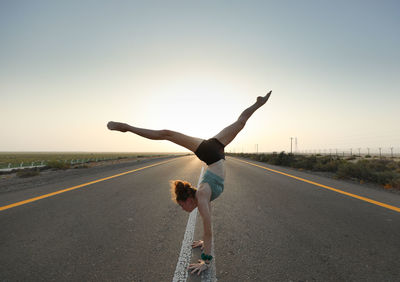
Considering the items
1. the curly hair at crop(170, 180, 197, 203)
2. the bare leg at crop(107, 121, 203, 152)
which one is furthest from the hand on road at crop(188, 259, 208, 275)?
the bare leg at crop(107, 121, 203, 152)

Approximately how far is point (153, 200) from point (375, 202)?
18.8 ft

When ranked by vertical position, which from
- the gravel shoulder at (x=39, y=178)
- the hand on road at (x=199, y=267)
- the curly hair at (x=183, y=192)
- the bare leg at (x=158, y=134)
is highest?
the bare leg at (x=158, y=134)

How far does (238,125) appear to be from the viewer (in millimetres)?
3285

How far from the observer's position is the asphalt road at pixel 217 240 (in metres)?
2.39

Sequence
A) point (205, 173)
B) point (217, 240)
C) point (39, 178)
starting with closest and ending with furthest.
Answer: point (205, 173) → point (217, 240) → point (39, 178)

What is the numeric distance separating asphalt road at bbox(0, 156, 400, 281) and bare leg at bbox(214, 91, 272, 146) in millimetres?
1491

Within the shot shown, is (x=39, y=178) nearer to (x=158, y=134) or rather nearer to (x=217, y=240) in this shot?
(x=158, y=134)

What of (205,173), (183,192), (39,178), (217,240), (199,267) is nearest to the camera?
(199,267)

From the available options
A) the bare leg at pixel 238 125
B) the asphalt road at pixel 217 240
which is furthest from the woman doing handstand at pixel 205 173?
the asphalt road at pixel 217 240

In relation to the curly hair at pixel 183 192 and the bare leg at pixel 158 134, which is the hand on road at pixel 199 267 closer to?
the curly hair at pixel 183 192

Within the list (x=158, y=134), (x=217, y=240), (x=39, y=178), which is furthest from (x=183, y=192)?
(x=39, y=178)

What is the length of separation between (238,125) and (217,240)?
68.2 inches

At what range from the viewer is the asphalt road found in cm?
239

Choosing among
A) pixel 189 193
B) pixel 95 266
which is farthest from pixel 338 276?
pixel 95 266
